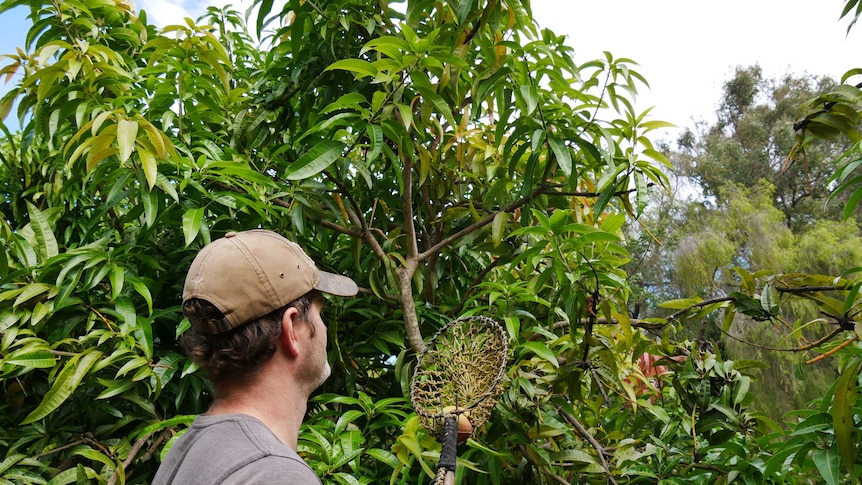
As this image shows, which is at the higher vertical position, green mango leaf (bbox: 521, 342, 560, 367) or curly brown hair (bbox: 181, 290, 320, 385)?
curly brown hair (bbox: 181, 290, 320, 385)

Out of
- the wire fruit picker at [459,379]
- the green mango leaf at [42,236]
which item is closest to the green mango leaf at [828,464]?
the wire fruit picker at [459,379]

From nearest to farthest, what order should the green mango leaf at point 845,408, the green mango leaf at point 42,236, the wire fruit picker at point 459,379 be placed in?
1. the green mango leaf at point 845,408
2. the wire fruit picker at point 459,379
3. the green mango leaf at point 42,236

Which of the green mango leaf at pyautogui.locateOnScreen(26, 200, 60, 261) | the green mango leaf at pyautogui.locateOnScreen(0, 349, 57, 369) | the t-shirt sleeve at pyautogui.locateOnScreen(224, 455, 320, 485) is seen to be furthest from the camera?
the green mango leaf at pyautogui.locateOnScreen(26, 200, 60, 261)

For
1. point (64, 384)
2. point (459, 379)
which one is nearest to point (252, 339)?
point (459, 379)

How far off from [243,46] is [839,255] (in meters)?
10.2

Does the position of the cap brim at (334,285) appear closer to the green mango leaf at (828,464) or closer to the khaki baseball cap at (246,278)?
the khaki baseball cap at (246,278)

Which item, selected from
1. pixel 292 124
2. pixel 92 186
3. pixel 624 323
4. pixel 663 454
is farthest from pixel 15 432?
pixel 663 454

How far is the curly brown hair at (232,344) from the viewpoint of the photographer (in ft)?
2.90

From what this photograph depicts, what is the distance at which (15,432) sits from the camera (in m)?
1.59

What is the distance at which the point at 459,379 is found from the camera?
1.36 metres

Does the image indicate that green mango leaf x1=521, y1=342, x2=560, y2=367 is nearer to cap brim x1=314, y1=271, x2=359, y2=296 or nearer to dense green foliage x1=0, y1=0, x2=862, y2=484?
dense green foliage x1=0, y1=0, x2=862, y2=484

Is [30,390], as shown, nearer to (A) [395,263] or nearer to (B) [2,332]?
(B) [2,332]

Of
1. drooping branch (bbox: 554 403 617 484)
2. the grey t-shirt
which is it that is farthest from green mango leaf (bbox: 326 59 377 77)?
drooping branch (bbox: 554 403 617 484)

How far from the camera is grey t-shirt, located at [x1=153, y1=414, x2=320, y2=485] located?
2.35ft
